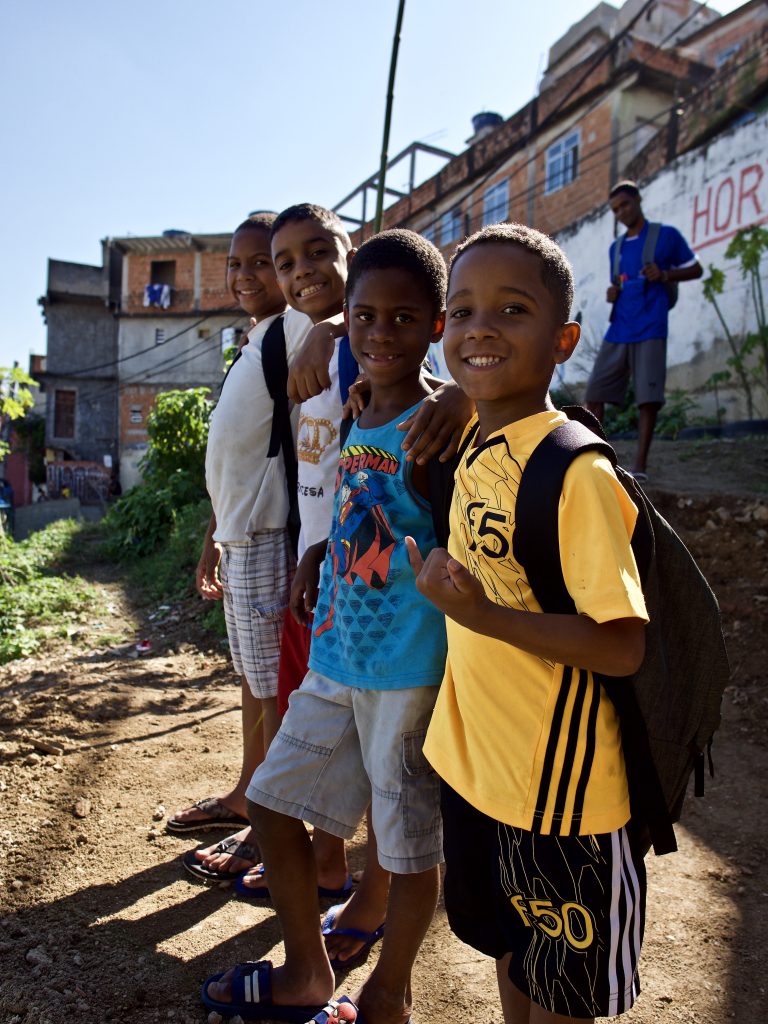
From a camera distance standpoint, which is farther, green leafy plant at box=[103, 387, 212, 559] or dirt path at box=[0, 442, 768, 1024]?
green leafy plant at box=[103, 387, 212, 559]

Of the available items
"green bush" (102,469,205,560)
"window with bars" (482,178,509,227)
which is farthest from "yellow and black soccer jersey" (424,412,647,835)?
"window with bars" (482,178,509,227)

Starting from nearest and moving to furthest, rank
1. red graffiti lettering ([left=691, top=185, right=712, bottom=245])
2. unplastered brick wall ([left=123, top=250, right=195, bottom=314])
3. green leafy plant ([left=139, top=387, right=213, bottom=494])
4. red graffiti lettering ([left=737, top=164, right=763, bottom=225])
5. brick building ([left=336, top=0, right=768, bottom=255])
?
red graffiti lettering ([left=737, top=164, right=763, bottom=225])
red graffiti lettering ([left=691, top=185, right=712, bottom=245])
brick building ([left=336, top=0, right=768, bottom=255])
green leafy plant ([left=139, top=387, right=213, bottom=494])
unplastered brick wall ([left=123, top=250, right=195, bottom=314])

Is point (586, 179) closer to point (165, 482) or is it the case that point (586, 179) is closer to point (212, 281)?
point (165, 482)

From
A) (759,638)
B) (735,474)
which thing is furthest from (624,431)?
(759,638)

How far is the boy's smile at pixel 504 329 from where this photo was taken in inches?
49.6

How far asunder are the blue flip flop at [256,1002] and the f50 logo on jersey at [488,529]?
1.16m

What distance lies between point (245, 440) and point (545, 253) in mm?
1218

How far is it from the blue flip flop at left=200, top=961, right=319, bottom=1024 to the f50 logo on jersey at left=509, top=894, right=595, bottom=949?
75 cm

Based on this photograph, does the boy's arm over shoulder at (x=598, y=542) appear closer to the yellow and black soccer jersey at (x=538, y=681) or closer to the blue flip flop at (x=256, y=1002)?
the yellow and black soccer jersey at (x=538, y=681)

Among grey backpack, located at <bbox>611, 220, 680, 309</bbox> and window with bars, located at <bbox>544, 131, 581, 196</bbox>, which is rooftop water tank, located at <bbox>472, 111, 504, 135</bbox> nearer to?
window with bars, located at <bbox>544, 131, 581, 196</bbox>

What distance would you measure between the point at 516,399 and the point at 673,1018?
151 cm

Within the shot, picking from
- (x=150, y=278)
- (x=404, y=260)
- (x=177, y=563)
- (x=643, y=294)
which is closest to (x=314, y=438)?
(x=404, y=260)

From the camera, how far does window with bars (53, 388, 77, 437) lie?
A: 29.3 meters

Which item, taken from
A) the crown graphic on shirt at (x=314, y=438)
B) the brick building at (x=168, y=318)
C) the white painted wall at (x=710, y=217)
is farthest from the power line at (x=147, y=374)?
the crown graphic on shirt at (x=314, y=438)
